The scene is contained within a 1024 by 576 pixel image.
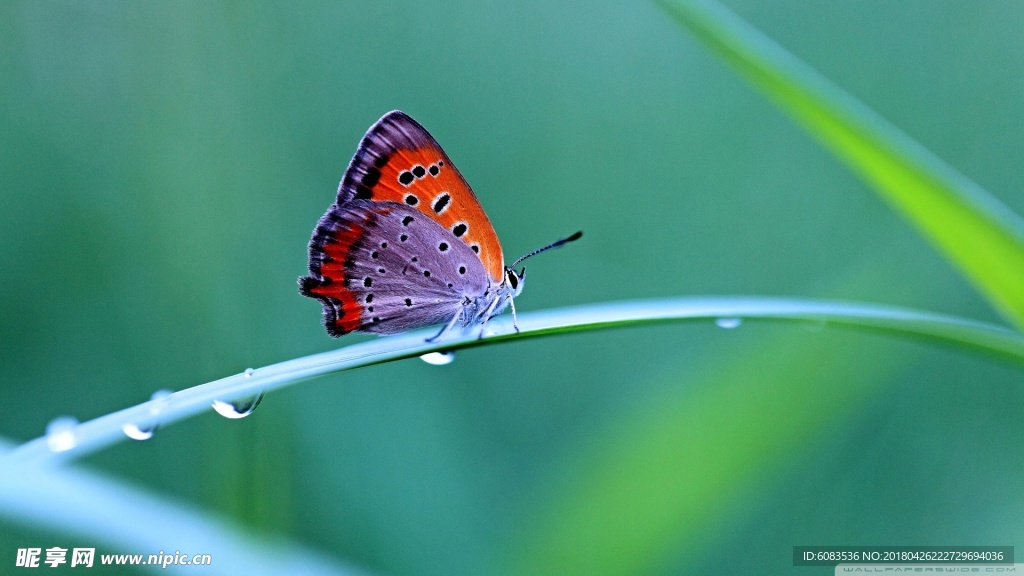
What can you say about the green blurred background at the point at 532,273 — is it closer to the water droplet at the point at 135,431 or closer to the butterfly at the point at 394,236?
the butterfly at the point at 394,236

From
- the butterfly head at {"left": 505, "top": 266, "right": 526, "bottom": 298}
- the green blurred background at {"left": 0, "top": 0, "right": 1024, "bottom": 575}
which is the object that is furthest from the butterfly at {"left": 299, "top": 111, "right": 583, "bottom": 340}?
the green blurred background at {"left": 0, "top": 0, "right": 1024, "bottom": 575}

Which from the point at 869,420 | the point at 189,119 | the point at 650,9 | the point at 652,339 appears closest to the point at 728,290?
the point at 652,339

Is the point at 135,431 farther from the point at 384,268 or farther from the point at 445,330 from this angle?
the point at 384,268

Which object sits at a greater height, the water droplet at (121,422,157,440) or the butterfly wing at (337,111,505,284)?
the butterfly wing at (337,111,505,284)

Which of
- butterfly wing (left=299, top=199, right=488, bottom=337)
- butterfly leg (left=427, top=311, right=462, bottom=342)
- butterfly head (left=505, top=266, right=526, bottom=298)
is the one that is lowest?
butterfly leg (left=427, top=311, right=462, bottom=342)

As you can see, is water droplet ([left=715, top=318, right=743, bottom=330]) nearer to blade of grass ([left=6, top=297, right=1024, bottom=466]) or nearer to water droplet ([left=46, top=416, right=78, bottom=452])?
blade of grass ([left=6, top=297, right=1024, bottom=466])

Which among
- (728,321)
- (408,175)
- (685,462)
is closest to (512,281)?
(408,175)
